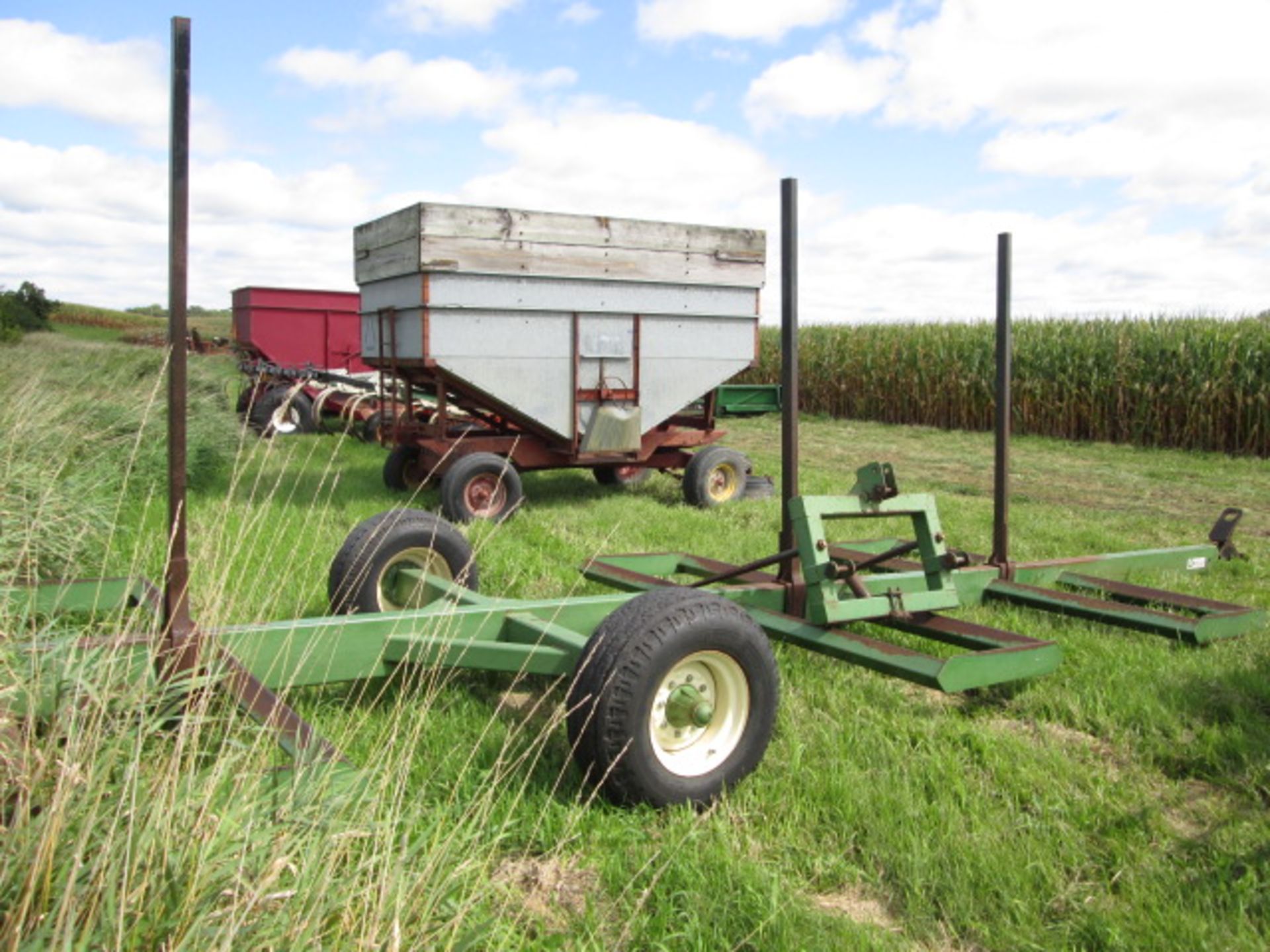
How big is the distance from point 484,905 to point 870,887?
0.92m

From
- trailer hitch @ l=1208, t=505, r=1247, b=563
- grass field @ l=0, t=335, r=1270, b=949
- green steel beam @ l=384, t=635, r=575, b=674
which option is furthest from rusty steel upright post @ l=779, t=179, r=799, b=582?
trailer hitch @ l=1208, t=505, r=1247, b=563

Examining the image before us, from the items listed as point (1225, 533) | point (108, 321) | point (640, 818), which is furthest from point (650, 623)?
point (108, 321)

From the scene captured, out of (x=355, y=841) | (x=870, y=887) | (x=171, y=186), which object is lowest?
(x=870, y=887)

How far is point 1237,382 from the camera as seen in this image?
1505 centimetres

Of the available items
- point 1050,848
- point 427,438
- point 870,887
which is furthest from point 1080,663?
point 427,438

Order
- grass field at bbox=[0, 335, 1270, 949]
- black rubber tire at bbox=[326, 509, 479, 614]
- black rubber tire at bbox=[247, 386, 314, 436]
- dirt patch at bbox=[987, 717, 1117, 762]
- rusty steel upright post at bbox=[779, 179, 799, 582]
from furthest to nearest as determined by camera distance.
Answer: black rubber tire at bbox=[247, 386, 314, 436] < black rubber tire at bbox=[326, 509, 479, 614] < rusty steel upright post at bbox=[779, 179, 799, 582] < dirt patch at bbox=[987, 717, 1117, 762] < grass field at bbox=[0, 335, 1270, 949]

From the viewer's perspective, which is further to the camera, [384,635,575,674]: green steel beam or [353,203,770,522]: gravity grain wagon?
[353,203,770,522]: gravity grain wagon

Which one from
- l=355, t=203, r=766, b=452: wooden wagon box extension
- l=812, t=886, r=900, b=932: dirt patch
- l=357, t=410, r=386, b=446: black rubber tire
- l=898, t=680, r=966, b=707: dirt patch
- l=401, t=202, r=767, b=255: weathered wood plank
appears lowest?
l=812, t=886, r=900, b=932: dirt patch

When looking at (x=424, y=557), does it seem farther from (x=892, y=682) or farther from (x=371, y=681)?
(x=892, y=682)

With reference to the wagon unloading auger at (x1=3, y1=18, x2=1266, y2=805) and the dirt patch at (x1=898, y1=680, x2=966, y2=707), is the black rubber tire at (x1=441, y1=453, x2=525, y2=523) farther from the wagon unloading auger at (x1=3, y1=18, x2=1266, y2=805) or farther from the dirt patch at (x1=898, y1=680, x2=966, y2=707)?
the dirt patch at (x1=898, y1=680, x2=966, y2=707)

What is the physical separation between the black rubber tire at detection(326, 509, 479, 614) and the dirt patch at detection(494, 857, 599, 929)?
1.74 m

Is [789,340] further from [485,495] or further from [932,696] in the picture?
[485,495]

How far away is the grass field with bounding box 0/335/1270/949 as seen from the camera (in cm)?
163

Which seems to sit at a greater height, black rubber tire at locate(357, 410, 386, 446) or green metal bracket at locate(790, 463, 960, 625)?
black rubber tire at locate(357, 410, 386, 446)
